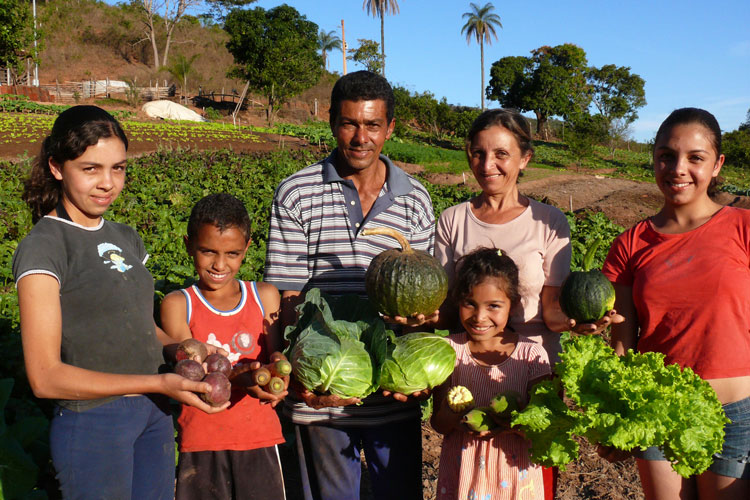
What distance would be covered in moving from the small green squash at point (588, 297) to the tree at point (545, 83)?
199ft

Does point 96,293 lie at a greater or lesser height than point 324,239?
lesser

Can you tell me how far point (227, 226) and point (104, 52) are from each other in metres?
69.9

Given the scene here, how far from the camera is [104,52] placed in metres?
Result: 62.6

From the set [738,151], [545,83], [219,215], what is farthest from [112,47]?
[219,215]

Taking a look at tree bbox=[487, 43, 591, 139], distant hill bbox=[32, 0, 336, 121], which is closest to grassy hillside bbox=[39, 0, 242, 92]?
distant hill bbox=[32, 0, 336, 121]

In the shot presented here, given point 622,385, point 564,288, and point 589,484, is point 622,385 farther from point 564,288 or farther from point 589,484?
point 589,484

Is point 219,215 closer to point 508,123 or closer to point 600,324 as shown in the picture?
point 508,123

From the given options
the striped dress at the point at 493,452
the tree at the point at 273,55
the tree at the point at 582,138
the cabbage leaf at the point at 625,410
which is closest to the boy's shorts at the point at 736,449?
the cabbage leaf at the point at 625,410

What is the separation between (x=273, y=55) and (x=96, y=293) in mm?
44956

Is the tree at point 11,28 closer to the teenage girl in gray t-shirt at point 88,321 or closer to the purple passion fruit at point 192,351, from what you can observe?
the teenage girl in gray t-shirt at point 88,321

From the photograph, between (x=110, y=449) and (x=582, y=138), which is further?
(x=582, y=138)

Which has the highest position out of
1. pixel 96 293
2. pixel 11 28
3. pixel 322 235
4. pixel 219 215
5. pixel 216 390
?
pixel 11 28

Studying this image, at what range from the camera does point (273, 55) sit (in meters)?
44.2

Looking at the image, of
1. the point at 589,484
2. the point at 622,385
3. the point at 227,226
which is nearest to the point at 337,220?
the point at 227,226
